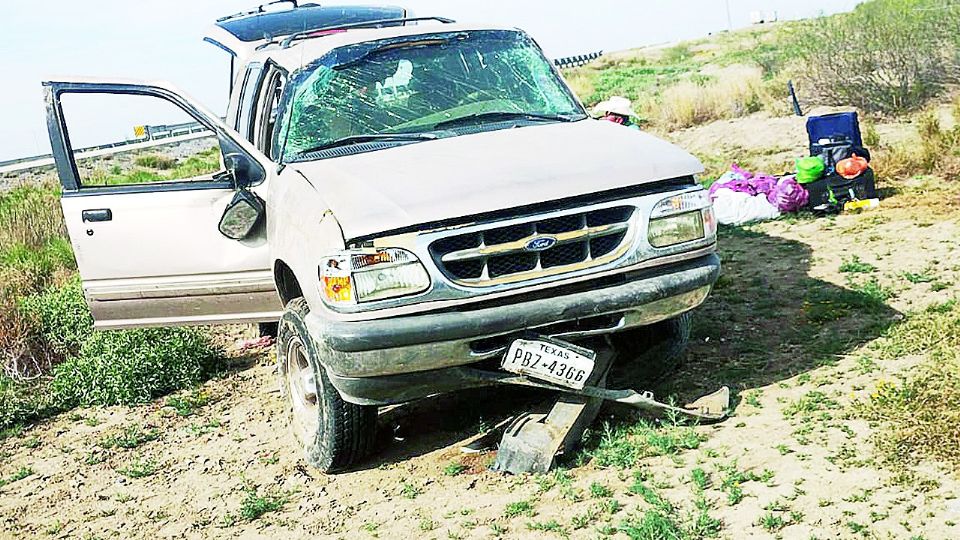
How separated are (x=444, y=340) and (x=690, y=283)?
4.01ft

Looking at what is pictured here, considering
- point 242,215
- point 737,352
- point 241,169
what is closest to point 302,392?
point 242,215

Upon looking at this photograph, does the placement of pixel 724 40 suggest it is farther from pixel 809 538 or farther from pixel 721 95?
pixel 809 538

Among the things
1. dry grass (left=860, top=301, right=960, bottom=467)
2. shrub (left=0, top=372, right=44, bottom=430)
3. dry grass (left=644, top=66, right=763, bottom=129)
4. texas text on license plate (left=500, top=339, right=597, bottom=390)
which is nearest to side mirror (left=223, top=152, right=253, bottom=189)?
texas text on license plate (left=500, top=339, right=597, bottom=390)

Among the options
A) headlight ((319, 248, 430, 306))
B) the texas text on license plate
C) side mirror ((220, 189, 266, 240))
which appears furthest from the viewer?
side mirror ((220, 189, 266, 240))

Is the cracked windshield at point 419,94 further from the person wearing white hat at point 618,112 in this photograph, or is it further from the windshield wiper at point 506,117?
the person wearing white hat at point 618,112

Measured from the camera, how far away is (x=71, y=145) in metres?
6.15

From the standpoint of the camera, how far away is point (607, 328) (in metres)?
4.71

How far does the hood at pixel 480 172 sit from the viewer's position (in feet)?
14.5

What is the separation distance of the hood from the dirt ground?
1.28 m

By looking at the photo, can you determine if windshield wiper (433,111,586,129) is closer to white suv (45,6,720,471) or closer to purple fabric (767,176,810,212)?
white suv (45,6,720,471)

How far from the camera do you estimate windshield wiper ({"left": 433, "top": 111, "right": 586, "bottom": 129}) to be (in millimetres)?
5578

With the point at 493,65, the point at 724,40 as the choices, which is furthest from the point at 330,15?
the point at 724,40

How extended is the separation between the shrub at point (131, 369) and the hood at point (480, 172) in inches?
109

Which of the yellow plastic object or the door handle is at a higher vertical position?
the door handle
